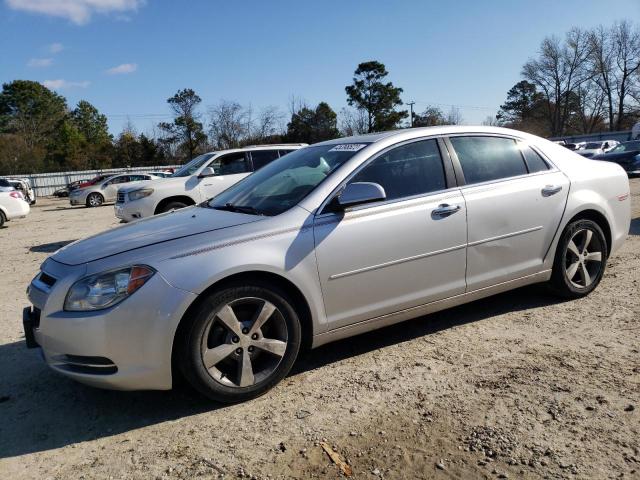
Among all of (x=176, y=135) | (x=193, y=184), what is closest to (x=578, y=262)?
(x=193, y=184)

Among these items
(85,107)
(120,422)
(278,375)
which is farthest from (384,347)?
(85,107)

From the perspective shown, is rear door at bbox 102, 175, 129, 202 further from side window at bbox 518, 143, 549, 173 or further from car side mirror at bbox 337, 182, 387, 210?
car side mirror at bbox 337, 182, 387, 210

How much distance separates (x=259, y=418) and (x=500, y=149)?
9.44 feet

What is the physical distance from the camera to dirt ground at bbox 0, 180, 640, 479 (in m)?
2.49

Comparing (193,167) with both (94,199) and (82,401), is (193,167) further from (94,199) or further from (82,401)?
(94,199)

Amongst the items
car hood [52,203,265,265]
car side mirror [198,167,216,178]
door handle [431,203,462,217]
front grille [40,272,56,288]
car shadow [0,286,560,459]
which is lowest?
car shadow [0,286,560,459]

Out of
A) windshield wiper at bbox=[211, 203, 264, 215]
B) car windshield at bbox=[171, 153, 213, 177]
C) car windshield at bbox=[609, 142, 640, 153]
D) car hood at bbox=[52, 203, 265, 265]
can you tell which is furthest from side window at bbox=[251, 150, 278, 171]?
car windshield at bbox=[609, 142, 640, 153]

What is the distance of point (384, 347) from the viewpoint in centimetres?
389

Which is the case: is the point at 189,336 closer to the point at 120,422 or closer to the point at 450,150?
the point at 120,422

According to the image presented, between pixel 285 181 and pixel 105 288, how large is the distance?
5.31 feet

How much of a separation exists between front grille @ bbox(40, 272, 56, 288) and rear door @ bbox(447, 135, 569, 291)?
2806 mm

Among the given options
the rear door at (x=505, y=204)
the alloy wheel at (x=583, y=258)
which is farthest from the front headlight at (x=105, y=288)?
the alloy wheel at (x=583, y=258)

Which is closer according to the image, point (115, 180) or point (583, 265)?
point (583, 265)

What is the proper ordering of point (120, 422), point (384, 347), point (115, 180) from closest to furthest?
point (120, 422) < point (384, 347) < point (115, 180)
